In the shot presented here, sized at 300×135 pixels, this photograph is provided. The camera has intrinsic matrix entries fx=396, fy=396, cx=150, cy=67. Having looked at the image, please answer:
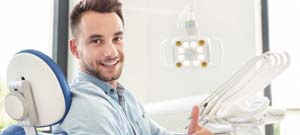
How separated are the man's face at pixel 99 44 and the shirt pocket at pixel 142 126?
19 cm

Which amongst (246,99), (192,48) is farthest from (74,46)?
(192,48)

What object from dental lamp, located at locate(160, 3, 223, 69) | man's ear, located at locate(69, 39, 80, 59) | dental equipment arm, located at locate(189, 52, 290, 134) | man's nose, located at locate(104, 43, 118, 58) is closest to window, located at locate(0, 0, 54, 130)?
dental lamp, located at locate(160, 3, 223, 69)

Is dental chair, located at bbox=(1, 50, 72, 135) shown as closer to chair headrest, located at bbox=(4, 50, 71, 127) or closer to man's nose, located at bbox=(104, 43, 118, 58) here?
chair headrest, located at bbox=(4, 50, 71, 127)

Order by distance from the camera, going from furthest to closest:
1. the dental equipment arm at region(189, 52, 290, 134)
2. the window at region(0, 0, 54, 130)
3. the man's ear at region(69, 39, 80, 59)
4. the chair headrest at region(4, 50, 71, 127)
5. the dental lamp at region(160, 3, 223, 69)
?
the window at region(0, 0, 54, 130)
the dental lamp at region(160, 3, 223, 69)
the dental equipment arm at region(189, 52, 290, 134)
the man's ear at region(69, 39, 80, 59)
the chair headrest at region(4, 50, 71, 127)

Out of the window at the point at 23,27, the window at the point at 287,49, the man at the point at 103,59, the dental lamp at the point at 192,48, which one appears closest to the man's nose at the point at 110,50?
the man at the point at 103,59

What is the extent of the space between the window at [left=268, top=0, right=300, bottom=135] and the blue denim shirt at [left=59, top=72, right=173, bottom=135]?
1.22 metres

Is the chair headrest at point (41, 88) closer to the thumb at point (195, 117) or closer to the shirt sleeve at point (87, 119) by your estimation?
the shirt sleeve at point (87, 119)

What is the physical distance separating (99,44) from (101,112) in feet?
0.98

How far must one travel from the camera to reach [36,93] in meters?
1.07

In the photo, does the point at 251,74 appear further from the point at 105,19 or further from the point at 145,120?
the point at 105,19

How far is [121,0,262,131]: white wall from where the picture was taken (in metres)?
2.39

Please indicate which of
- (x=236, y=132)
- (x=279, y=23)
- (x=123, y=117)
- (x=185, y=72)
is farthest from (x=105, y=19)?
(x=279, y=23)

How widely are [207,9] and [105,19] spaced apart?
48.0 inches

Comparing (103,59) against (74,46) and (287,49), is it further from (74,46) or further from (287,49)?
(287,49)
